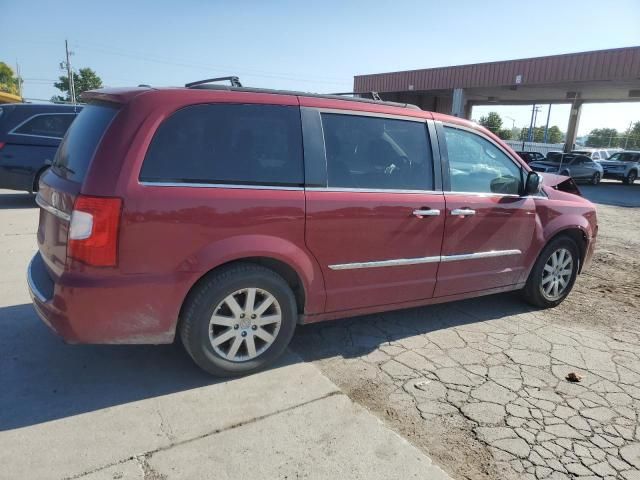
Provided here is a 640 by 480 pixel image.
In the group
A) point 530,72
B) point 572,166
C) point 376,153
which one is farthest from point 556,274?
point 530,72

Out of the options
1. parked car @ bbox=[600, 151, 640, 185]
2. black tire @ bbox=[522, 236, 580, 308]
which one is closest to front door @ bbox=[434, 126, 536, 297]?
black tire @ bbox=[522, 236, 580, 308]

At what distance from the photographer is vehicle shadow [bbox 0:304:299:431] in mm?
2840

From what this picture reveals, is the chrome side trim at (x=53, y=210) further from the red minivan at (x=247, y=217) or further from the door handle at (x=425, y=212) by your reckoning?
the door handle at (x=425, y=212)

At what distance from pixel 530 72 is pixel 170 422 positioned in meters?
24.5

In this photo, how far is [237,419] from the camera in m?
2.81

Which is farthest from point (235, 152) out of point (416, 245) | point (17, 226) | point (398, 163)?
point (17, 226)

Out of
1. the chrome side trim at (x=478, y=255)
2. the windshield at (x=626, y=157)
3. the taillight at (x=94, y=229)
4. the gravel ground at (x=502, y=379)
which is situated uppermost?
the windshield at (x=626, y=157)

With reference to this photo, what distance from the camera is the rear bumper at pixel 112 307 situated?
8.94 ft

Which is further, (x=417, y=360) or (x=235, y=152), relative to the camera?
(x=417, y=360)

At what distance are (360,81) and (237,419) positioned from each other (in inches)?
1320

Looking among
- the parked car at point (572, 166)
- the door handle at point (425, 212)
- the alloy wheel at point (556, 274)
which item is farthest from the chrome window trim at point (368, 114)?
the parked car at point (572, 166)

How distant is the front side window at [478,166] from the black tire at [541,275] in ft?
2.58

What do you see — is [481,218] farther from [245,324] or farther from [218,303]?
[218,303]

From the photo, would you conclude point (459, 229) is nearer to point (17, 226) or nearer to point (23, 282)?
point (23, 282)
